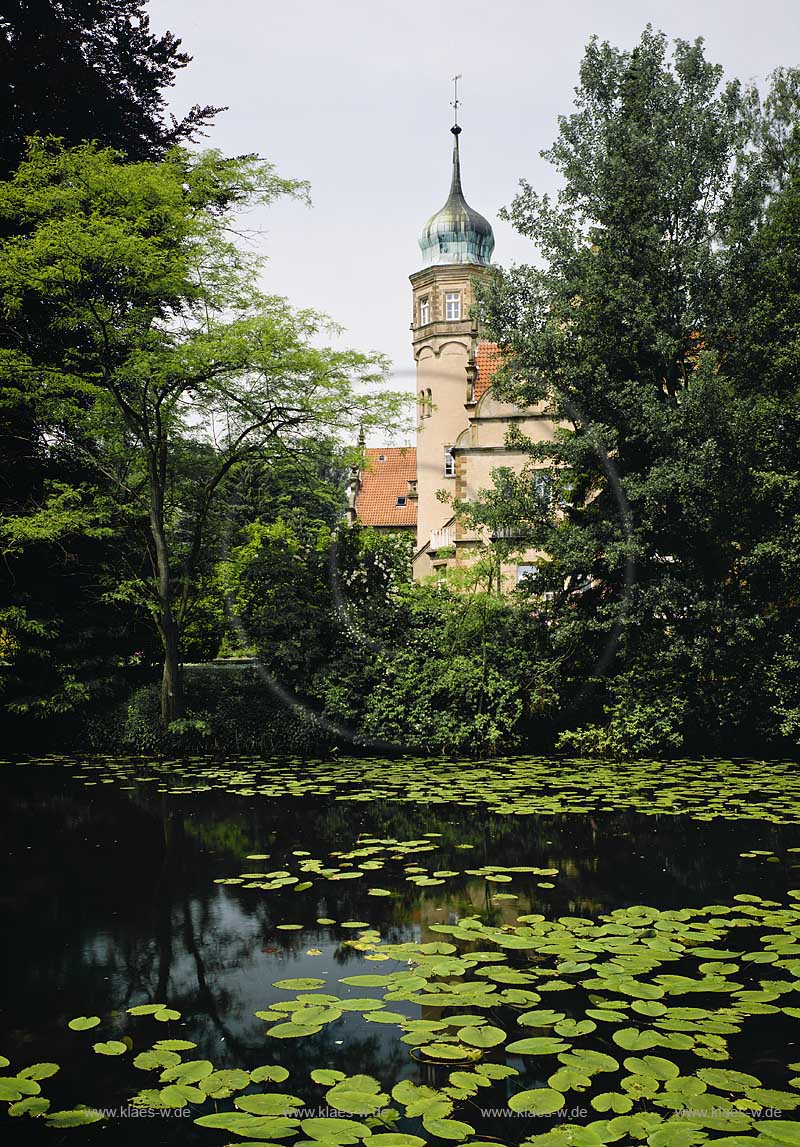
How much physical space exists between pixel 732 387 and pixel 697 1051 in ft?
40.9

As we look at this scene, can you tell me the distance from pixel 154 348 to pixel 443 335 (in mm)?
26181

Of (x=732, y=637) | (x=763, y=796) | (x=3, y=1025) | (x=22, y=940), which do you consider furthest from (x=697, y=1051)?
(x=732, y=637)

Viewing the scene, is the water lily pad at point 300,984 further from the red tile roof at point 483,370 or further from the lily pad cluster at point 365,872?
the red tile roof at point 483,370

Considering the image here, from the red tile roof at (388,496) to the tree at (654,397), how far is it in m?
31.7

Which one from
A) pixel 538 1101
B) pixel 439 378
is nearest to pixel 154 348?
pixel 538 1101

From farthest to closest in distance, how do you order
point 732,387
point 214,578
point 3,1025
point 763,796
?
point 214,578
point 732,387
point 763,796
point 3,1025

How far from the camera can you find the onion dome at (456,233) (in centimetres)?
4041

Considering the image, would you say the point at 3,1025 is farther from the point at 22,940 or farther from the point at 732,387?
the point at 732,387

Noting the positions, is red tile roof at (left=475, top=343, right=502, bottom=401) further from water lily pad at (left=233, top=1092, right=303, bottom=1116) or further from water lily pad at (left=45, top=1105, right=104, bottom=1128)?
water lily pad at (left=45, top=1105, right=104, bottom=1128)

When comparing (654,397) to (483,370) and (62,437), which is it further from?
(483,370)

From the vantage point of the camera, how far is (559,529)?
1433 centimetres

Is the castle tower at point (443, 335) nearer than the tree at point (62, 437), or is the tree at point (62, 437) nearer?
the tree at point (62, 437)

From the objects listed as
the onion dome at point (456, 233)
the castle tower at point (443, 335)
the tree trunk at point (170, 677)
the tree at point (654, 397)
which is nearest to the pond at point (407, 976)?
the tree at point (654, 397)

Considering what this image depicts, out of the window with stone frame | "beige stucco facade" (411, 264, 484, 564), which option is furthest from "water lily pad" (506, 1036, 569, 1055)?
the window with stone frame
